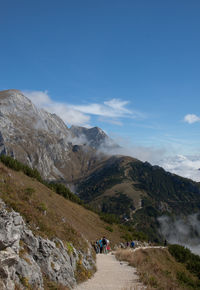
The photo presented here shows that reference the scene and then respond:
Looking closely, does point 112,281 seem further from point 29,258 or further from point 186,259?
point 186,259

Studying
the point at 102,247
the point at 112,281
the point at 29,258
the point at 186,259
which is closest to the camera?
the point at 29,258

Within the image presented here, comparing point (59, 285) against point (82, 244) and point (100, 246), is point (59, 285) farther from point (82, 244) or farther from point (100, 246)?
point (100, 246)

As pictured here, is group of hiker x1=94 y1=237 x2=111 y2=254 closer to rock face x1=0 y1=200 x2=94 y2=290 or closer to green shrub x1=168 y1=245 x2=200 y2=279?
rock face x1=0 y1=200 x2=94 y2=290

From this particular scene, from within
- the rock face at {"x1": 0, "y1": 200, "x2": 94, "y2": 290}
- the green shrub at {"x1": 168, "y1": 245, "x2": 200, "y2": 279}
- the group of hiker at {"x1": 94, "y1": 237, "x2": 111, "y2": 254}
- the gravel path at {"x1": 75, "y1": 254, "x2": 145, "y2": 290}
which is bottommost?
the green shrub at {"x1": 168, "y1": 245, "x2": 200, "y2": 279}

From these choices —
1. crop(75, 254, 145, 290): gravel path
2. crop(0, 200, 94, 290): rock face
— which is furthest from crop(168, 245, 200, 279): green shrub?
crop(0, 200, 94, 290): rock face

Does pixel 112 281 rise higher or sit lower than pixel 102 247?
higher

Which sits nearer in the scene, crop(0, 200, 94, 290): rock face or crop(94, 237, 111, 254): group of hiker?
crop(0, 200, 94, 290): rock face

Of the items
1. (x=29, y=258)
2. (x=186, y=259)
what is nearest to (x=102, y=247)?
(x=186, y=259)

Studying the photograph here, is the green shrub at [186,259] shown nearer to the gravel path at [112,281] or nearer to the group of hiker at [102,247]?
the group of hiker at [102,247]

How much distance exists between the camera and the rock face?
33.6 feet

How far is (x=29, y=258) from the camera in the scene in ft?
41.1

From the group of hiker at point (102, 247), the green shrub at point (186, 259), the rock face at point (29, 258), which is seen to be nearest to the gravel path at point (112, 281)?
the rock face at point (29, 258)

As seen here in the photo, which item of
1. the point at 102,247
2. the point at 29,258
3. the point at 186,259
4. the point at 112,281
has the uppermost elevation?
the point at 29,258

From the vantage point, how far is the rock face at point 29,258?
10234 millimetres
